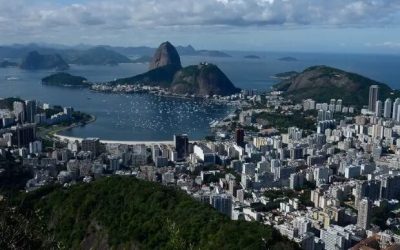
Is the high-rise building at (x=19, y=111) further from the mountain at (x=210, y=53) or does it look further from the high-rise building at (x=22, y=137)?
the mountain at (x=210, y=53)

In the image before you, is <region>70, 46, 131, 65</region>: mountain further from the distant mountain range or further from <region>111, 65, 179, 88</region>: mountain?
<region>111, 65, 179, 88</region>: mountain

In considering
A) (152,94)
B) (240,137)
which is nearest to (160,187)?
(240,137)

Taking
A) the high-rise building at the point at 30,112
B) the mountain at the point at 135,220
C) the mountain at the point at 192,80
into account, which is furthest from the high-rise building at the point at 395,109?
the mountain at the point at 135,220

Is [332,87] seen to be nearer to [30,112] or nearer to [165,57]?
[165,57]

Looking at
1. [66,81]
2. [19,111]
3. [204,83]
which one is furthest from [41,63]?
[19,111]

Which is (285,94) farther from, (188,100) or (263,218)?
(263,218)

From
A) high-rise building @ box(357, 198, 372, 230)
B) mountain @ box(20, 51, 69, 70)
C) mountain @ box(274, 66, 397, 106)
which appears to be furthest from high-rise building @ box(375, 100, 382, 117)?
mountain @ box(20, 51, 69, 70)
